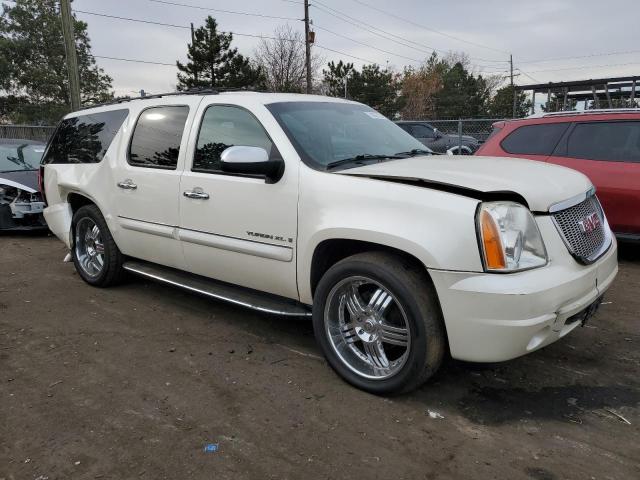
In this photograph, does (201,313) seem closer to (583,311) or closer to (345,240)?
(345,240)

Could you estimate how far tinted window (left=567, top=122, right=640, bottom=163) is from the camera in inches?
225

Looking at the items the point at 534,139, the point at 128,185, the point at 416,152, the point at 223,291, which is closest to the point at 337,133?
the point at 416,152

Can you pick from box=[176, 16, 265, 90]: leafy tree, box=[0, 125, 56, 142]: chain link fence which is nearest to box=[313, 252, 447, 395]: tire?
box=[0, 125, 56, 142]: chain link fence

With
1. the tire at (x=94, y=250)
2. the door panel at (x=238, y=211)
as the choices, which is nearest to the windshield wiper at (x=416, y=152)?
the door panel at (x=238, y=211)

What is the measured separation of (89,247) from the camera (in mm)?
5426

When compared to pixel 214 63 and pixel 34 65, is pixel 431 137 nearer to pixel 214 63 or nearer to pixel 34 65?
pixel 214 63

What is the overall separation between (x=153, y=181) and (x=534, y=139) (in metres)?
4.49

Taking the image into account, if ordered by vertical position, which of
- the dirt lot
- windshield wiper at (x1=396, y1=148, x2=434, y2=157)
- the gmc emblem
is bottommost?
the dirt lot

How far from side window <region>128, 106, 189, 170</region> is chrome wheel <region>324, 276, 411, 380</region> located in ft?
6.18

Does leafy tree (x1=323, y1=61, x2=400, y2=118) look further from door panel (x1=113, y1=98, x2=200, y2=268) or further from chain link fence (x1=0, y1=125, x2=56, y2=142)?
door panel (x1=113, y1=98, x2=200, y2=268)

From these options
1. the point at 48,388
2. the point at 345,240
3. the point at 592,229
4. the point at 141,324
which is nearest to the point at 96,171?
the point at 141,324

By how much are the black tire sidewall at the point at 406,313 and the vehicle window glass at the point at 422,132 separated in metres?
15.0

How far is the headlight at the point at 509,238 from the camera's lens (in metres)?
2.64

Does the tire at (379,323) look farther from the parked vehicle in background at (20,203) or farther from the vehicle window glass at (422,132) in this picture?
the vehicle window glass at (422,132)
